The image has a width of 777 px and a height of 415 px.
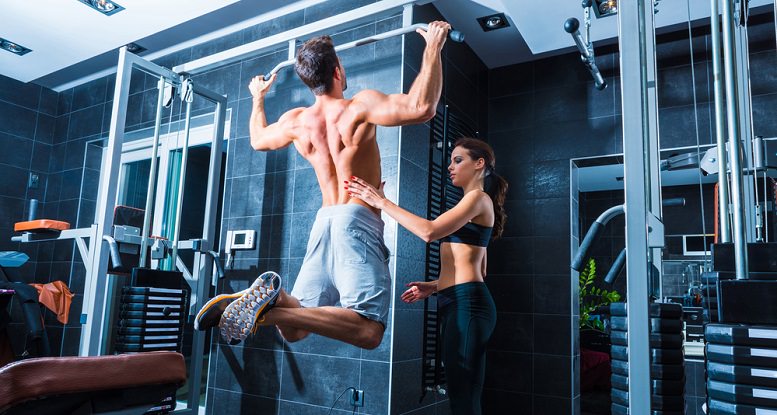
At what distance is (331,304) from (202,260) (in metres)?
1.82

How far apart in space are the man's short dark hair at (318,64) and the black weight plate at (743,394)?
6.73ft

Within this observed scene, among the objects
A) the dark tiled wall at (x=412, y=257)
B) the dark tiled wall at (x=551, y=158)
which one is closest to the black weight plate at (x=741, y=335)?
the dark tiled wall at (x=412, y=257)

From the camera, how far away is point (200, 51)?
16.2ft

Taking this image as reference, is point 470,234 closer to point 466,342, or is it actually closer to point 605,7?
point 466,342

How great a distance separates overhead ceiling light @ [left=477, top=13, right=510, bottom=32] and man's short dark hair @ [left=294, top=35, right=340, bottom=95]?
6.86 ft

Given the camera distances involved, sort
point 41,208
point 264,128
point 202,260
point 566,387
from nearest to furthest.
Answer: point 264,128, point 202,260, point 566,387, point 41,208

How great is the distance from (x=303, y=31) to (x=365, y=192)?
51.4 inches

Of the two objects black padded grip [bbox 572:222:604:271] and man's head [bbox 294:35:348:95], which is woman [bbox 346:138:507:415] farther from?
black padded grip [bbox 572:222:604:271]

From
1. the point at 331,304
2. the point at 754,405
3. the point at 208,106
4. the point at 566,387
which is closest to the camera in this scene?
the point at 754,405

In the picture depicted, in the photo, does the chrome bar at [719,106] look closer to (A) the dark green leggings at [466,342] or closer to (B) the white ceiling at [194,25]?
(A) the dark green leggings at [466,342]

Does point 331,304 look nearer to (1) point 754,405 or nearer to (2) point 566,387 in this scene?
(1) point 754,405

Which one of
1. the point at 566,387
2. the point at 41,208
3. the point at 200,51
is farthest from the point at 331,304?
the point at 41,208

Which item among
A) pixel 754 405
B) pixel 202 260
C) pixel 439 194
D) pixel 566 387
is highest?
pixel 439 194

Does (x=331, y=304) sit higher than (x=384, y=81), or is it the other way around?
(x=384, y=81)
